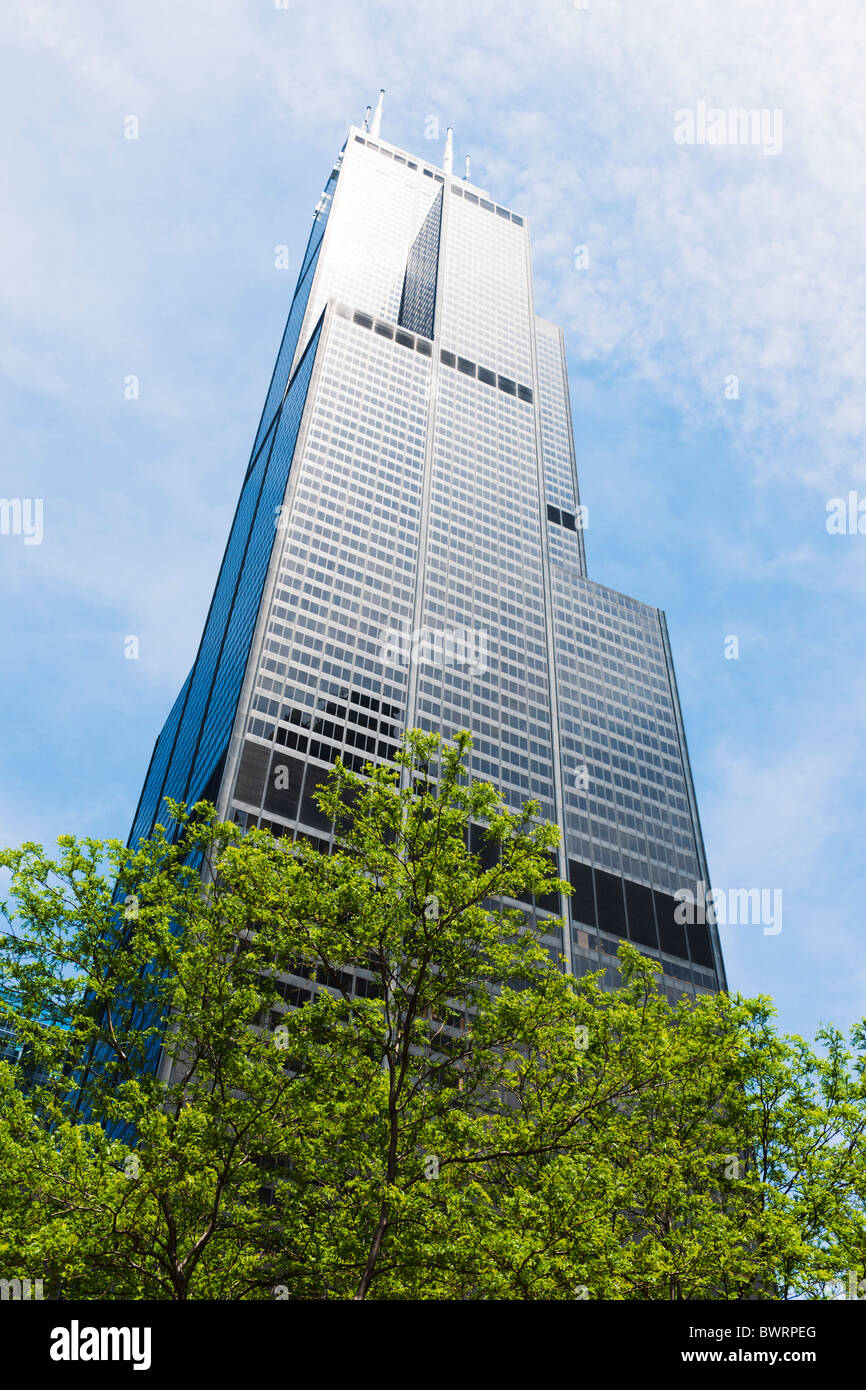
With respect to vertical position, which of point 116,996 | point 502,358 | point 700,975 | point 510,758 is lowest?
point 116,996

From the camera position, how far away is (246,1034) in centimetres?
1992

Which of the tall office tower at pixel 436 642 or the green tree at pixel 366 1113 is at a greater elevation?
the tall office tower at pixel 436 642

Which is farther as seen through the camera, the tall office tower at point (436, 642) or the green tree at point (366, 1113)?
the tall office tower at point (436, 642)

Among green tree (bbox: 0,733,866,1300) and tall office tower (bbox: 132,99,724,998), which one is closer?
green tree (bbox: 0,733,866,1300)

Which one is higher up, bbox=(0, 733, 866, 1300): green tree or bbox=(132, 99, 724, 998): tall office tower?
bbox=(132, 99, 724, 998): tall office tower

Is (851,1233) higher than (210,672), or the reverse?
(210,672)

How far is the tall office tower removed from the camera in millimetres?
116938

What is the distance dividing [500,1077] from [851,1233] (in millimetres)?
8792

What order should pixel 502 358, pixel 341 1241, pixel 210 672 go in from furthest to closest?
pixel 502 358, pixel 210 672, pixel 341 1241

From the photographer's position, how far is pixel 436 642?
134 metres

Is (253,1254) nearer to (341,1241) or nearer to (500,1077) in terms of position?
(341,1241)

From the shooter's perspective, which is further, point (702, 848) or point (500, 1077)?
point (702, 848)

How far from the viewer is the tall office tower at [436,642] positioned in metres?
117
